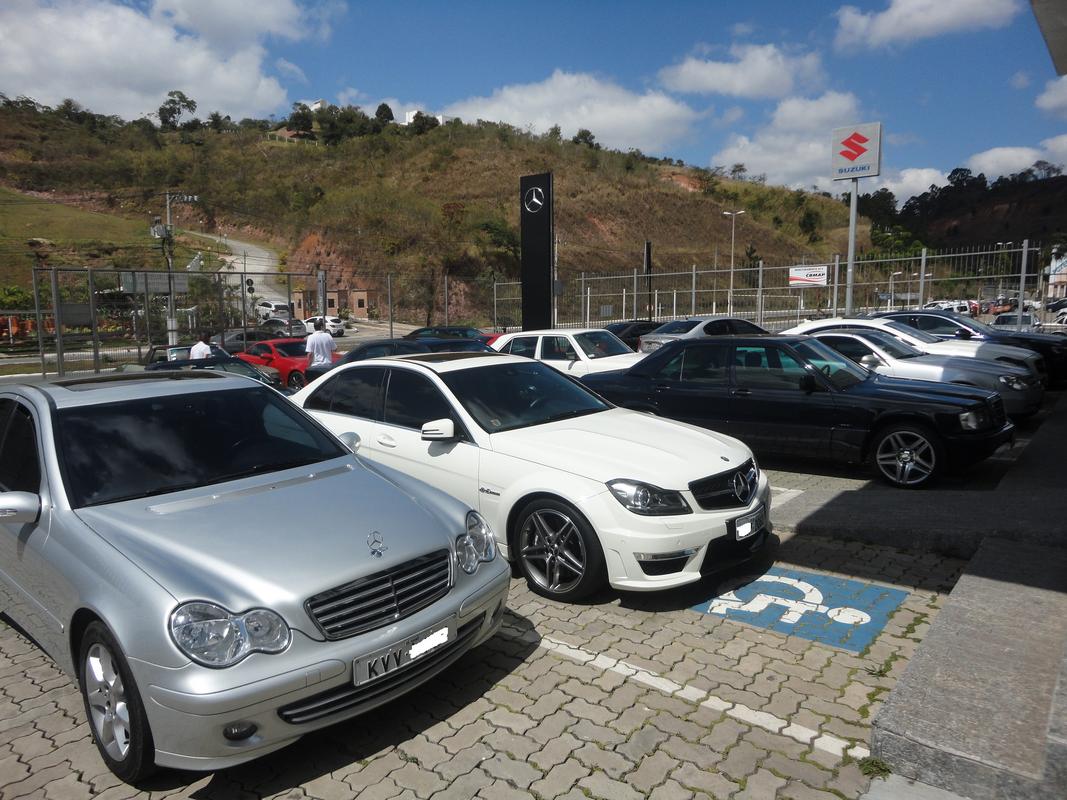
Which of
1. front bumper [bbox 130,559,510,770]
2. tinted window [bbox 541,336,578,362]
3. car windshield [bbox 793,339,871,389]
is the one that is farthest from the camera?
tinted window [bbox 541,336,578,362]

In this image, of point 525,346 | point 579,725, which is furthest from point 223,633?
point 525,346

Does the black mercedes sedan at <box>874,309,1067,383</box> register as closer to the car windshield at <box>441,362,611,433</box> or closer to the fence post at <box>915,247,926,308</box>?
the fence post at <box>915,247,926,308</box>

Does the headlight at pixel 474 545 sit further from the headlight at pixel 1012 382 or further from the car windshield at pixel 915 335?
the car windshield at pixel 915 335

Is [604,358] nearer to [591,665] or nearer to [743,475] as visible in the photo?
[743,475]

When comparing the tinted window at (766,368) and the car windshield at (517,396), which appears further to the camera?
the tinted window at (766,368)

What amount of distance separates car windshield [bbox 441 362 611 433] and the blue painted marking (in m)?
1.80

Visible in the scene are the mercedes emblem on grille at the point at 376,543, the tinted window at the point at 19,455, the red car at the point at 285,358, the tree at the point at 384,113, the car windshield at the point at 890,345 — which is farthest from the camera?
the tree at the point at 384,113

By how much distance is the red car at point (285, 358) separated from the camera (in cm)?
1872

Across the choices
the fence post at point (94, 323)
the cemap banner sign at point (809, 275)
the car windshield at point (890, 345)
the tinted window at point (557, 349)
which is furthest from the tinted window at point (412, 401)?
the fence post at point (94, 323)

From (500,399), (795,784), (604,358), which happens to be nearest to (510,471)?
(500,399)

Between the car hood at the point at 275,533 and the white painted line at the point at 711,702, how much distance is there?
1.08 m

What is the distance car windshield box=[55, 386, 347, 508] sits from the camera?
361 centimetres

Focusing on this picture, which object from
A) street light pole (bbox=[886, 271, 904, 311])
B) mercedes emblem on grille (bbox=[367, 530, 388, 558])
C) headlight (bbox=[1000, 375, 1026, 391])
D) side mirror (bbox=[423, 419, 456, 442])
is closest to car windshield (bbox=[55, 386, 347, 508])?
side mirror (bbox=[423, 419, 456, 442])

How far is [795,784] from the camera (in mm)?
2990
